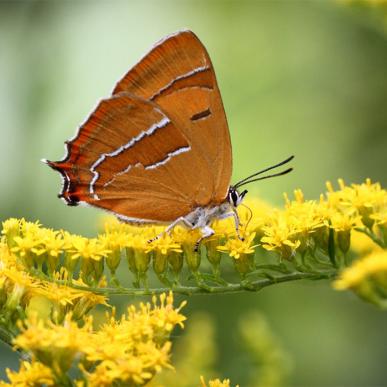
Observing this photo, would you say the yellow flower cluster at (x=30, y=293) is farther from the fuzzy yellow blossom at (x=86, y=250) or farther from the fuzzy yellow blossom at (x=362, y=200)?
the fuzzy yellow blossom at (x=362, y=200)

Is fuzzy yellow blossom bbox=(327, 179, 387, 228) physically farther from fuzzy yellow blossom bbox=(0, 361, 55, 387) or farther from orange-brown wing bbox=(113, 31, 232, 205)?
fuzzy yellow blossom bbox=(0, 361, 55, 387)

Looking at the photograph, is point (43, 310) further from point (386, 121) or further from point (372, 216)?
point (386, 121)

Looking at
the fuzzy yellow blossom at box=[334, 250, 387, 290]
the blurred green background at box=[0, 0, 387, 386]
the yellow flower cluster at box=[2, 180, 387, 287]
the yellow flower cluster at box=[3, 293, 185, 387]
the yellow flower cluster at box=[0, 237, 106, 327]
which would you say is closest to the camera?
the fuzzy yellow blossom at box=[334, 250, 387, 290]

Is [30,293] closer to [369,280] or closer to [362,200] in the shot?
[369,280]

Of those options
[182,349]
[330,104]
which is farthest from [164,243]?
[330,104]

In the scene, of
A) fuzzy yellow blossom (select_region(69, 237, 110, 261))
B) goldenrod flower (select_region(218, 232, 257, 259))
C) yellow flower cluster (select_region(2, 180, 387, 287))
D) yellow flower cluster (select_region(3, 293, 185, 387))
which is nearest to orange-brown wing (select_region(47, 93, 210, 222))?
yellow flower cluster (select_region(2, 180, 387, 287))
